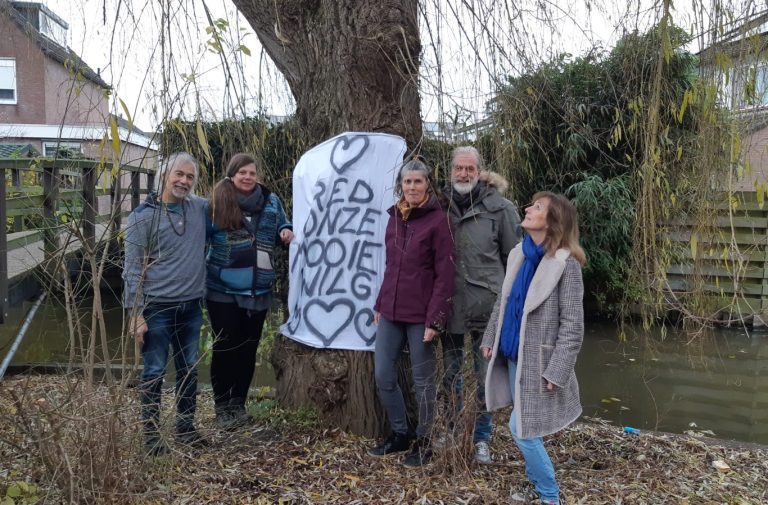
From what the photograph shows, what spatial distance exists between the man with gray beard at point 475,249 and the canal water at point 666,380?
1922 mm

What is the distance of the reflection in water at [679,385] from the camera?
212 inches

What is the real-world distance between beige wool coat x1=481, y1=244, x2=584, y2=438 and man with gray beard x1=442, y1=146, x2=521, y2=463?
0.43 metres

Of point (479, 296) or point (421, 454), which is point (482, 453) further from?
point (479, 296)

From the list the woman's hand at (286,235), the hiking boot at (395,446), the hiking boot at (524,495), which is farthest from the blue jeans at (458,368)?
the woman's hand at (286,235)

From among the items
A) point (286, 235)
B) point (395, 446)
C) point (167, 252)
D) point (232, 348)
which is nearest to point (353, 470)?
point (395, 446)

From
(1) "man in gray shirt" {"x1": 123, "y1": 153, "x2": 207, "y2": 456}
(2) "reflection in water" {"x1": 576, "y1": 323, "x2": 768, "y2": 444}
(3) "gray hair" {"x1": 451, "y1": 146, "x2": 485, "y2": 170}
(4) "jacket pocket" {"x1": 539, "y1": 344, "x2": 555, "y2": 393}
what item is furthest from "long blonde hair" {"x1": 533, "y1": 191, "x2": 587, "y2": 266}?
(2) "reflection in water" {"x1": 576, "y1": 323, "x2": 768, "y2": 444}

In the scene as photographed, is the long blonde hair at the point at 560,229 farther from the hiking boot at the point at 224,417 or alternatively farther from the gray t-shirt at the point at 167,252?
the hiking boot at the point at 224,417

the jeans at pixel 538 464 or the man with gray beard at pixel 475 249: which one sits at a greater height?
the man with gray beard at pixel 475 249

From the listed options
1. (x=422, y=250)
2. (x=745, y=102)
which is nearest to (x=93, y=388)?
(x=422, y=250)

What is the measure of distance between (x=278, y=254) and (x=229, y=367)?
1.57 m

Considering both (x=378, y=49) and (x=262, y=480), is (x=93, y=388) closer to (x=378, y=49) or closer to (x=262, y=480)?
(x=262, y=480)

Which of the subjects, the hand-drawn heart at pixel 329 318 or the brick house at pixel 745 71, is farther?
the hand-drawn heart at pixel 329 318

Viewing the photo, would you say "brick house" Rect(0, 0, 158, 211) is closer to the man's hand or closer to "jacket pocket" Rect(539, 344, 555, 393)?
the man's hand

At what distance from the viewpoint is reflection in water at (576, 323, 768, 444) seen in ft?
17.6
